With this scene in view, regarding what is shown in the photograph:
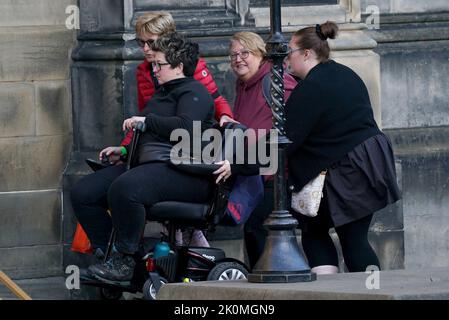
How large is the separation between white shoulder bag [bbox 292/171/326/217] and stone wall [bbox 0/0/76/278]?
2.16 metres

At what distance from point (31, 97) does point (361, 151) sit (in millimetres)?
2647

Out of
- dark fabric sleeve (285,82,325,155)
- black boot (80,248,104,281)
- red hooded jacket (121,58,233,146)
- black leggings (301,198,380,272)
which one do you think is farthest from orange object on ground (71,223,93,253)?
dark fabric sleeve (285,82,325,155)

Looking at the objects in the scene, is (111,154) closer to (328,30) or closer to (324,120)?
(324,120)

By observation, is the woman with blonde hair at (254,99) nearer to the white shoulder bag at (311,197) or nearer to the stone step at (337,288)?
the white shoulder bag at (311,197)

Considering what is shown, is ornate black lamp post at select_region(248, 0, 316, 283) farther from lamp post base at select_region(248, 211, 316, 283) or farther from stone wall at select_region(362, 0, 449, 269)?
stone wall at select_region(362, 0, 449, 269)

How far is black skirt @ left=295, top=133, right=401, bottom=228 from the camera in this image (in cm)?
886

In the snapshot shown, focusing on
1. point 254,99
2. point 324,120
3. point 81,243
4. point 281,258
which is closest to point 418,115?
point 254,99

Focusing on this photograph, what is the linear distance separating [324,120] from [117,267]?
5.02 feet

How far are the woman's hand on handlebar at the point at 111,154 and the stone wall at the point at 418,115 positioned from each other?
2.70m

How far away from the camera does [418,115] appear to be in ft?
37.3

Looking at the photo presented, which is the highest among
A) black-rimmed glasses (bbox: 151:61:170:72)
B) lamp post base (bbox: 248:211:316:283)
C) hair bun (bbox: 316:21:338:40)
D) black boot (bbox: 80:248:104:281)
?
hair bun (bbox: 316:21:338:40)

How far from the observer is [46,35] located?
10.4 metres
